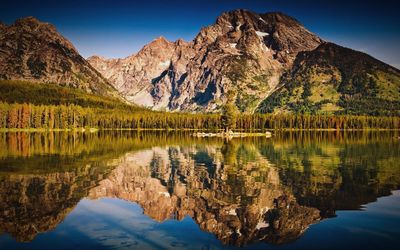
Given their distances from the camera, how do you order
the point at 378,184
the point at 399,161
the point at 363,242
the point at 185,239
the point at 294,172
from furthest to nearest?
1. the point at 399,161
2. the point at 294,172
3. the point at 378,184
4. the point at 185,239
5. the point at 363,242

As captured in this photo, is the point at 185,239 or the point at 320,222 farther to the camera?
the point at 320,222

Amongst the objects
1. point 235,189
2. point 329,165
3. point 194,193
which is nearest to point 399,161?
point 329,165

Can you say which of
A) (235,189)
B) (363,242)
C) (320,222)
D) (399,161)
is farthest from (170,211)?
(399,161)

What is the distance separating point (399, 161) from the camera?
71375 millimetres

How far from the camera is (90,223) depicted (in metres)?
30.9

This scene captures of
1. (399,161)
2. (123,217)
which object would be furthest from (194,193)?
(399,161)

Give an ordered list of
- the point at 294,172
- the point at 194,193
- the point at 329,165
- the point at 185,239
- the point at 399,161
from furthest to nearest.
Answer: the point at 399,161
the point at 329,165
the point at 294,172
the point at 194,193
the point at 185,239

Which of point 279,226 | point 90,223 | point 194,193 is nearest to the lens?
point 279,226

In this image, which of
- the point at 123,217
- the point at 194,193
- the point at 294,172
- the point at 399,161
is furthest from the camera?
the point at 399,161

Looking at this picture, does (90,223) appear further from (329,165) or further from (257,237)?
(329,165)

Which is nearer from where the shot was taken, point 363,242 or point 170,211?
point 363,242

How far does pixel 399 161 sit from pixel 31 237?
223ft

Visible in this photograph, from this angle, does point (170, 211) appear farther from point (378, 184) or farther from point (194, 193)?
point (378, 184)

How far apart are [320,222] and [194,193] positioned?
15.7 meters
